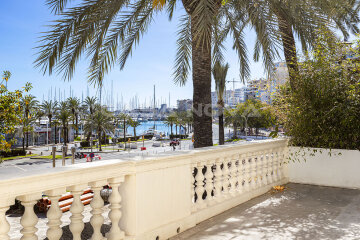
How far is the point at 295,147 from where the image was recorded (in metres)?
6.34

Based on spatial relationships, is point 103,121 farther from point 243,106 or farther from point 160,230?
point 160,230

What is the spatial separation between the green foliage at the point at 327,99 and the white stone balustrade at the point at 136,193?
1.62 meters

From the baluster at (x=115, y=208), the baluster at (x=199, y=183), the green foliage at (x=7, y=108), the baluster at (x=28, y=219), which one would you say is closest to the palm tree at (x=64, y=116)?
the green foliage at (x=7, y=108)

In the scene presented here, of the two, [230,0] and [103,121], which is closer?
[230,0]

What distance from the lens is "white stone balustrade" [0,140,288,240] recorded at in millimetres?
2139

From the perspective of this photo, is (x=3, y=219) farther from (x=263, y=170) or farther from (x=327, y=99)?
(x=327, y=99)

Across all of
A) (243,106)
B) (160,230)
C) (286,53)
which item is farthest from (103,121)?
(160,230)

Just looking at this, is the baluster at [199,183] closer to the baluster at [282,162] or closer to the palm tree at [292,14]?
the palm tree at [292,14]

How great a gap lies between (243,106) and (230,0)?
49821mm

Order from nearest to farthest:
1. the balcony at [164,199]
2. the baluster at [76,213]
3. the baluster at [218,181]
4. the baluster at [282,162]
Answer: the balcony at [164,199] → the baluster at [76,213] → the baluster at [218,181] → the baluster at [282,162]

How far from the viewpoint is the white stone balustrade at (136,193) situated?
84.2 inches

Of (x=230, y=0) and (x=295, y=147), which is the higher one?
(x=230, y=0)

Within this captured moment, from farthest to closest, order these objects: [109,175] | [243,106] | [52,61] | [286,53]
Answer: [243,106] < [286,53] < [52,61] < [109,175]

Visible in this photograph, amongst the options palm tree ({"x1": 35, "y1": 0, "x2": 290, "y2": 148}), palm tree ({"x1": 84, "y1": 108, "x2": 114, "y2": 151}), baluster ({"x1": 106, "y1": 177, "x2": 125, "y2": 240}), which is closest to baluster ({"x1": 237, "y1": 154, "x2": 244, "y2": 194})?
palm tree ({"x1": 35, "y1": 0, "x2": 290, "y2": 148})
